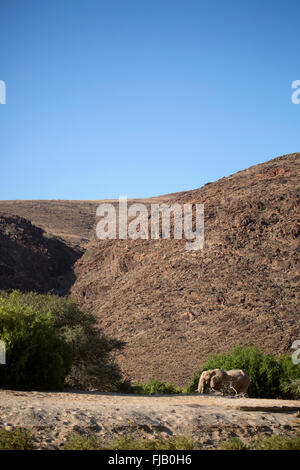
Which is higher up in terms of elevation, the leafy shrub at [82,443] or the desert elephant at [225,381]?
the leafy shrub at [82,443]

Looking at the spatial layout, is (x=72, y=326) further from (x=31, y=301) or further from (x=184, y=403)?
(x=184, y=403)

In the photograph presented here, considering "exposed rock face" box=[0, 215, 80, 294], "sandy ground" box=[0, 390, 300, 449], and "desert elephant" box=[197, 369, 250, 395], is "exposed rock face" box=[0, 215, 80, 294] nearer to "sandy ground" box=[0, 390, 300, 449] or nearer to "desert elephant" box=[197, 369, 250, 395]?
"desert elephant" box=[197, 369, 250, 395]

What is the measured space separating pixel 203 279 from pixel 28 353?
829 inches

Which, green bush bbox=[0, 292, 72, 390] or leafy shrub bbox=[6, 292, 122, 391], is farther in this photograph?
leafy shrub bbox=[6, 292, 122, 391]

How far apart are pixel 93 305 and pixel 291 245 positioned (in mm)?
14666

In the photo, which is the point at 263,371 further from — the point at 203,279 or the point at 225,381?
the point at 203,279

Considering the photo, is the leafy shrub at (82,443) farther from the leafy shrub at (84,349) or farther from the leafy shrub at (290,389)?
the leafy shrub at (84,349)

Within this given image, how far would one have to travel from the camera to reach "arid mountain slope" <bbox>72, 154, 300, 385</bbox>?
2928 cm

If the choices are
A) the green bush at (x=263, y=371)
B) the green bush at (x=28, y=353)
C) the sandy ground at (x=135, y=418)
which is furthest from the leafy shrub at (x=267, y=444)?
the green bush at (x=263, y=371)

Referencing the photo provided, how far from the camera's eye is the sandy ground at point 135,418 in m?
9.83

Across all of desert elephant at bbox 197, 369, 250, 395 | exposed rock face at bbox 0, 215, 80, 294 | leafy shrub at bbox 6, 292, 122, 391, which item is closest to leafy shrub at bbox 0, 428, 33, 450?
desert elephant at bbox 197, 369, 250, 395

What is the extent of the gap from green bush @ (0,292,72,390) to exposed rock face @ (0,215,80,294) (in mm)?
30143

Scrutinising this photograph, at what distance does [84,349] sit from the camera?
70.9 ft

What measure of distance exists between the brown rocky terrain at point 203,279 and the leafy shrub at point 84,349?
4.90 metres
